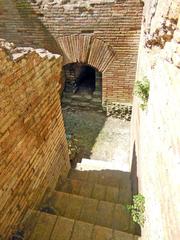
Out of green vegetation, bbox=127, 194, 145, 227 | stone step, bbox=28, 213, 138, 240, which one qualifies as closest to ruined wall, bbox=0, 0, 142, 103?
green vegetation, bbox=127, 194, 145, 227

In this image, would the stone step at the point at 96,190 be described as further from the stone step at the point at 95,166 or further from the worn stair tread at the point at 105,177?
the stone step at the point at 95,166

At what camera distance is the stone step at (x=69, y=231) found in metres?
2.79

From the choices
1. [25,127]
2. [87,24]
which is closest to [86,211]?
[25,127]

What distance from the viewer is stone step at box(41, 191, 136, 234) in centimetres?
324

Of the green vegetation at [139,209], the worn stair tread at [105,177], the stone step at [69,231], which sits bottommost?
the worn stair tread at [105,177]

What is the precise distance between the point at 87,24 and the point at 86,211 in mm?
4293

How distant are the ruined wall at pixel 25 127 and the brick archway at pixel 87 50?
9.44ft

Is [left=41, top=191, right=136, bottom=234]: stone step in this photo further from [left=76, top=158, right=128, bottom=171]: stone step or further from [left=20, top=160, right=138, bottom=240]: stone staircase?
[left=76, top=158, right=128, bottom=171]: stone step

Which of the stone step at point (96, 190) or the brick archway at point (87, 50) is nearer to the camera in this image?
the stone step at point (96, 190)

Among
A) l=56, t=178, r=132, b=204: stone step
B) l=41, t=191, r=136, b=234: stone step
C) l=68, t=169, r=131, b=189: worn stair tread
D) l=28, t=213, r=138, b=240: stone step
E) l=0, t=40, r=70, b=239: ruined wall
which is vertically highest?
l=0, t=40, r=70, b=239: ruined wall

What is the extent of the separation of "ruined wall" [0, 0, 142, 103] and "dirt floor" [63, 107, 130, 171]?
1124 mm

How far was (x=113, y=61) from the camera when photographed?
6156 mm

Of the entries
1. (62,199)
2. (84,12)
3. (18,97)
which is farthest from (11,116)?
(84,12)

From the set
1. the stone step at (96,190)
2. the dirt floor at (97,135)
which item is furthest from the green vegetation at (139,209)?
the dirt floor at (97,135)
